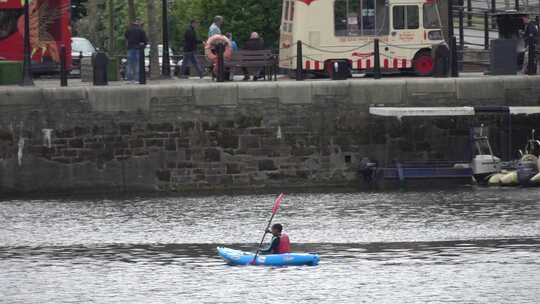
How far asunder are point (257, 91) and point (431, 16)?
21.2ft

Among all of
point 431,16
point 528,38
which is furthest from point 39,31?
point 528,38

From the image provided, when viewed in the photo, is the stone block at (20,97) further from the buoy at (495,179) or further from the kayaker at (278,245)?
the kayaker at (278,245)

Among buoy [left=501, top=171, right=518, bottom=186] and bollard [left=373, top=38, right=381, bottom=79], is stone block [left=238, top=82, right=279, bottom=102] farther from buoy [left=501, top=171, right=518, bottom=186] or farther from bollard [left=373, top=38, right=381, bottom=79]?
buoy [left=501, top=171, right=518, bottom=186]

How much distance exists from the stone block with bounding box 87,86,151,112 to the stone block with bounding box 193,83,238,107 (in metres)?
1.13

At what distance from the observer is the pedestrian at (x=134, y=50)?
1646 inches

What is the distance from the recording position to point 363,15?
4303 cm

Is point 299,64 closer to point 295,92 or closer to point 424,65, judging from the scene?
point 295,92

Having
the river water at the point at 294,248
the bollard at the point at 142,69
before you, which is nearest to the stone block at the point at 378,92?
the river water at the point at 294,248

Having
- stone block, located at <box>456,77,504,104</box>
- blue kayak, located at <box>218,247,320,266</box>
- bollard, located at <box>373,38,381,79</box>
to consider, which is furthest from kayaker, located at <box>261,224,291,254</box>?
bollard, located at <box>373,38,381,79</box>

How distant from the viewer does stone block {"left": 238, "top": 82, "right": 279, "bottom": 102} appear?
127 ft

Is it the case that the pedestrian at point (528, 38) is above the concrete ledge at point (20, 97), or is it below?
above

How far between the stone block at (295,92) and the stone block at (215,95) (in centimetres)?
104

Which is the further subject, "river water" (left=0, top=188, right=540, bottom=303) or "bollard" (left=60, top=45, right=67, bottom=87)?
"bollard" (left=60, top=45, right=67, bottom=87)

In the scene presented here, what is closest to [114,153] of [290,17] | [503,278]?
[290,17]
